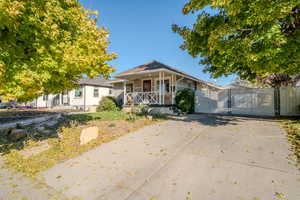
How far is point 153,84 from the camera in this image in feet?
50.3

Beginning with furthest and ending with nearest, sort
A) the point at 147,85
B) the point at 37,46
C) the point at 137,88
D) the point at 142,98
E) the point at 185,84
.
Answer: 1. the point at 137,88
2. the point at 185,84
3. the point at 147,85
4. the point at 142,98
5. the point at 37,46

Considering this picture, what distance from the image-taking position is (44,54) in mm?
3873

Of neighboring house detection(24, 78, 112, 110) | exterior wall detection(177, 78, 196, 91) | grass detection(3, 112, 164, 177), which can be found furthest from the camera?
neighboring house detection(24, 78, 112, 110)

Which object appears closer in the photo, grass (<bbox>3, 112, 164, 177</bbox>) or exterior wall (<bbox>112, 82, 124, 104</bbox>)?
grass (<bbox>3, 112, 164, 177</bbox>)

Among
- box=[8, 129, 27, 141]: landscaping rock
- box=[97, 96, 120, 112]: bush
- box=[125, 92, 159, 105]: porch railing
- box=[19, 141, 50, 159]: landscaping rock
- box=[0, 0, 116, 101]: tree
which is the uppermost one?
box=[0, 0, 116, 101]: tree

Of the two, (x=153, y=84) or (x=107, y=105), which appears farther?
(x=107, y=105)

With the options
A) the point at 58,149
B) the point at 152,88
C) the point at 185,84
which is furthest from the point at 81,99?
the point at 58,149

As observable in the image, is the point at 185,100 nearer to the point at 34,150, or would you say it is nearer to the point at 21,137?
the point at 34,150

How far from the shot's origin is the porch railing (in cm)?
1375

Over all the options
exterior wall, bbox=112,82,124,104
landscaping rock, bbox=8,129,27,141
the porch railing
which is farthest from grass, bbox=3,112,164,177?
exterior wall, bbox=112,82,124,104

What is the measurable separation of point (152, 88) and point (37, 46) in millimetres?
11873

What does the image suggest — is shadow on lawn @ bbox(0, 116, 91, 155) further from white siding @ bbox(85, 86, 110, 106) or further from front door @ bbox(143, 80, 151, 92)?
white siding @ bbox(85, 86, 110, 106)

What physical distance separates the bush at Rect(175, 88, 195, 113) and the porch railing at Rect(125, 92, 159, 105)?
6.46ft

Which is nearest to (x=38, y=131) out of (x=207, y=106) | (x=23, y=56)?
(x=23, y=56)
